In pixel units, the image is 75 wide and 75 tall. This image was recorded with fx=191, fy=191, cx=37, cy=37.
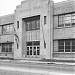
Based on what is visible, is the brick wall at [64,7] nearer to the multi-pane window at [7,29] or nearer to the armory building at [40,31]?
the armory building at [40,31]

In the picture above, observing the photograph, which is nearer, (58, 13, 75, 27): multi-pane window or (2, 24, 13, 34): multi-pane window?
(58, 13, 75, 27): multi-pane window

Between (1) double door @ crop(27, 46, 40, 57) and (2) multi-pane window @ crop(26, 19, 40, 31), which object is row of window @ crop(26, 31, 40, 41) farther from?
(1) double door @ crop(27, 46, 40, 57)

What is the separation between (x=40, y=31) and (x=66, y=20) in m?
5.79

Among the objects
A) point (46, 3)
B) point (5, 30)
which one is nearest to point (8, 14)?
point (5, 30)

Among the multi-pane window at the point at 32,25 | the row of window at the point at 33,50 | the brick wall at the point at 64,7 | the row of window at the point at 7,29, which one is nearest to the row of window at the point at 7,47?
the row of window at the point at 7,29

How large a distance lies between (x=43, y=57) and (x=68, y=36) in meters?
6.55

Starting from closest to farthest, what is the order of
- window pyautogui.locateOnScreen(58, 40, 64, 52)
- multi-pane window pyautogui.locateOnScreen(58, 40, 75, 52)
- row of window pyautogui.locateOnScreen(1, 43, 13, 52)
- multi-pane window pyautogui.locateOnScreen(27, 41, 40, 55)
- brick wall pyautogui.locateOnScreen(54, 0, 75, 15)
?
1. multi-pane window pyautogui.locateOnScreen(58, 40, 75, 52)
2. brick wall pyautogui.locateOnScreen(54, 0, 75, 15)
3. window pyautogui.locateOnScreen(58, 40, 64, 52)
4. multi-pane window pyautogui.locateOnScreen(27, 41, 40, 55)
5. row of window pyautogui.locateOnScreen(1, 43, 13, 52)

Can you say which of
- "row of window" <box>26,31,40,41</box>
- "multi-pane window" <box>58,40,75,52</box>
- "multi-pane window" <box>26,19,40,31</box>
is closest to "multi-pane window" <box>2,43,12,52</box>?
"row of window" <box>26,31,40,41</box>

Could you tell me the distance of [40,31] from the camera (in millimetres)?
37281

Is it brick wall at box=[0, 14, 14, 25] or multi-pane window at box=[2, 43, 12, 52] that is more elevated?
brick wall at box=[0, 14, 14, 25]

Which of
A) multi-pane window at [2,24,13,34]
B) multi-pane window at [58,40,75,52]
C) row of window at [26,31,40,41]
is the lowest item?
multi-pane window at [58,40,75,52]

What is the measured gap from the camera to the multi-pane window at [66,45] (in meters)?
33.1

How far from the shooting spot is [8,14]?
150ft

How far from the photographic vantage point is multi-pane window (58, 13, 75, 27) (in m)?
33.5
